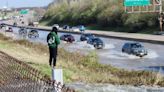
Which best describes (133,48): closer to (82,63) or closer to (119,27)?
(82,63)

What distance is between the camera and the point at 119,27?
105688mm

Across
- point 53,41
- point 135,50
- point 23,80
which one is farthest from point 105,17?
point 23,80

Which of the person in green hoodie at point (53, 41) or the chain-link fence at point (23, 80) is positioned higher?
the chain-link fence at point (23, 80)

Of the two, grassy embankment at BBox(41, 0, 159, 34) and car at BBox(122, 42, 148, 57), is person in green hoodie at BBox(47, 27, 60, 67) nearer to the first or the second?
car at BBox(122, 42, 148, 57)

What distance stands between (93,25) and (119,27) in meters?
23.5

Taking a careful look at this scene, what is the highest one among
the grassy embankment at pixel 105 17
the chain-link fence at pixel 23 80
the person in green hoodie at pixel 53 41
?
the chain-link fence at pixel 23 80

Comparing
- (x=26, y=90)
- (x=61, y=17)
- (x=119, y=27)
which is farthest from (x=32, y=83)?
(x=61, y=17)

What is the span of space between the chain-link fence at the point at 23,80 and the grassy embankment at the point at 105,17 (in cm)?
7876

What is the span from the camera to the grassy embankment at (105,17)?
94375 mm

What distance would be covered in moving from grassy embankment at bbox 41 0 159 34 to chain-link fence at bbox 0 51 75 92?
78.8m

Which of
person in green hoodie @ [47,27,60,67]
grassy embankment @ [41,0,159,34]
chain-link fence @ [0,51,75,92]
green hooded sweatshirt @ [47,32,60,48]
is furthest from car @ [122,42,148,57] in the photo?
grassy embankment @ [41,0,159,34]

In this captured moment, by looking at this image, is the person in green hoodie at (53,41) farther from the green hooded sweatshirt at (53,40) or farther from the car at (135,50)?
the car at (135,50)

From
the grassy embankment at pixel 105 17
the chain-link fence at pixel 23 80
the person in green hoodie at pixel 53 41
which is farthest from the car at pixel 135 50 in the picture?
the grassy embankment at pixel 105 17

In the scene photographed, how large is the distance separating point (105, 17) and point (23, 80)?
104 m
